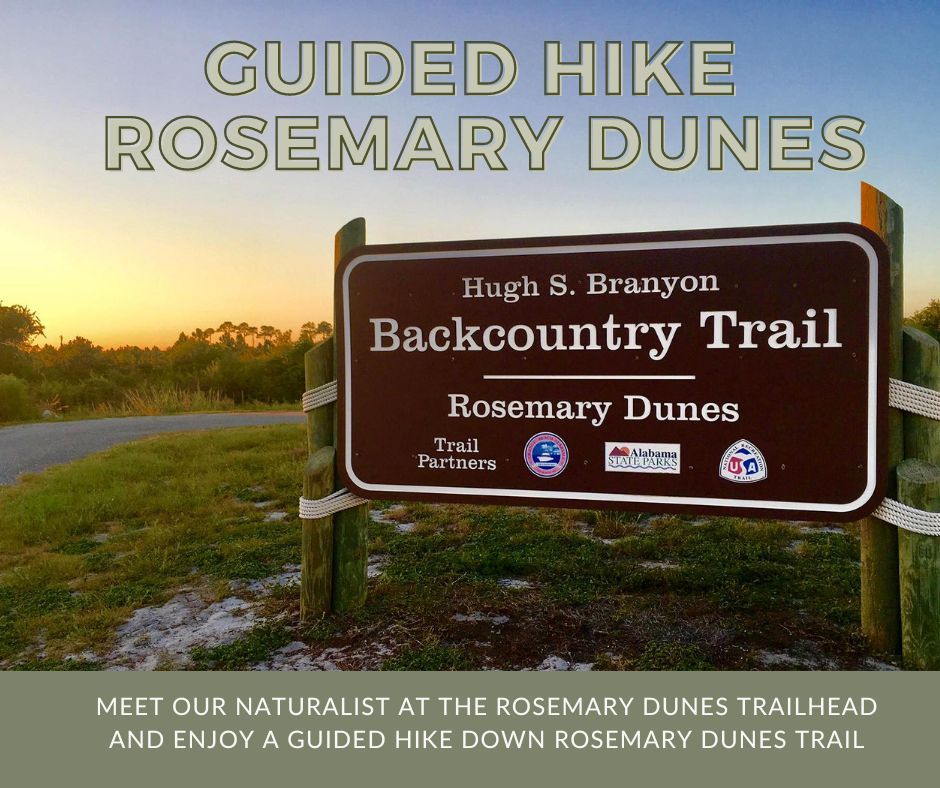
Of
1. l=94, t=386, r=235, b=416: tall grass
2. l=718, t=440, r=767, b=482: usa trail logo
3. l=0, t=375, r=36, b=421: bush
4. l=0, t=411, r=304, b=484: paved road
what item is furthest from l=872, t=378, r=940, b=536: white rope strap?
l=0, t=375, r=36, b=421: bush

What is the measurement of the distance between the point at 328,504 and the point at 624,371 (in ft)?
6.32

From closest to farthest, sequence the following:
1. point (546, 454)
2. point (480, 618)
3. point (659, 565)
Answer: point (546, 454)
point (480, 618)
point (659, 565)

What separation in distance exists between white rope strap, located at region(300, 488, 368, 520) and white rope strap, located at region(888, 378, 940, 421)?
3.04 meters

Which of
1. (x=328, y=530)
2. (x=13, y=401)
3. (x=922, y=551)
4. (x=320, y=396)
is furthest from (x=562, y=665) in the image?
(x=13, y=401)

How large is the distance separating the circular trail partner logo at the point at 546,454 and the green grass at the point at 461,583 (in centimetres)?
90

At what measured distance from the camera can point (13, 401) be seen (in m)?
19.4

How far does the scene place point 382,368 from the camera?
4.55 metres

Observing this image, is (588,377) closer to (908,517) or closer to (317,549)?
(908,517)

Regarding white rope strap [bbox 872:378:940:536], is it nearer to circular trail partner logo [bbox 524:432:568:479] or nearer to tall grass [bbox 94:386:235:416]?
circular trail partner logo [bbox 524:432:568:479]

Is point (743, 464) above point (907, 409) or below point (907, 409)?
below

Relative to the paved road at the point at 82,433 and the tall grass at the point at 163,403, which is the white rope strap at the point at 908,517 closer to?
the paved road at the point at 82,433

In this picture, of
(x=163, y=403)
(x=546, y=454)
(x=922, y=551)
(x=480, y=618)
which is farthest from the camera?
(x=163, y=403)

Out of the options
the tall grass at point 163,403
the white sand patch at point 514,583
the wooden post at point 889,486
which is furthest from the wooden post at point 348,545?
the tall grass at point 163,403

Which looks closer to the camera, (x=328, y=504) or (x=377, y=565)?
(x=328, y=504)
